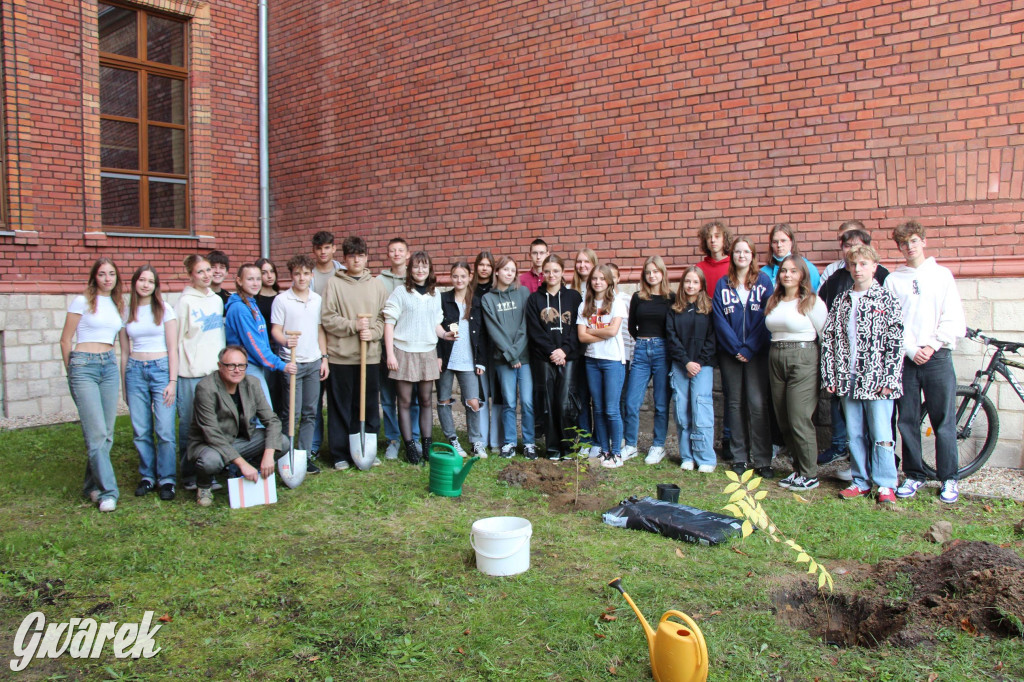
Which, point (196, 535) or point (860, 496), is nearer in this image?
point (196, 535)

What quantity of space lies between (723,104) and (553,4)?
2.36 m

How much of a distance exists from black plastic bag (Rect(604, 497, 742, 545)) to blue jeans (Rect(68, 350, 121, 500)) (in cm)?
382

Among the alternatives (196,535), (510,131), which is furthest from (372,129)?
(196,535)

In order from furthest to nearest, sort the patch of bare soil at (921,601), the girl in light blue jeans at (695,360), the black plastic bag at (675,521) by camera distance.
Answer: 1. the girl in light blue jeans at (695,360)
2. the black plastic bag at (675,521)
3. the patch of bare soil at (921,601)

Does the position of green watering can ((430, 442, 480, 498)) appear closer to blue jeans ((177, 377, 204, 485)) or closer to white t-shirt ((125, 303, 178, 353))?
blue jeans ((177, 377, 204, 485))

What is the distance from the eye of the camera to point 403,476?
6.48 metres

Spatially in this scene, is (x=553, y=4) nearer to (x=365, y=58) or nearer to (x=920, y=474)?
(x=365, y=58)

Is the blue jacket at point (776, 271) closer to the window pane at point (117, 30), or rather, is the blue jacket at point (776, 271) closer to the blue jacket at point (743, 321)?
the blue jacket at point (743, 321)

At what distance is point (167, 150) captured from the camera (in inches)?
417

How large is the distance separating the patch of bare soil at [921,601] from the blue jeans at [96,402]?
4868mm

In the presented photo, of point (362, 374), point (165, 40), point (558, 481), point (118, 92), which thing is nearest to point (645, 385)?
point (558, 481)

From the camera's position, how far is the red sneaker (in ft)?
18.8

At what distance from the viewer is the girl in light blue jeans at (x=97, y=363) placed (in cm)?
558

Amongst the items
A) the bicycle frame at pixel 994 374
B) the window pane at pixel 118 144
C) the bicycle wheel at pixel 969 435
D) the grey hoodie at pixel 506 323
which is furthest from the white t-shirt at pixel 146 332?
the bicycle frame at pixel 994 374
